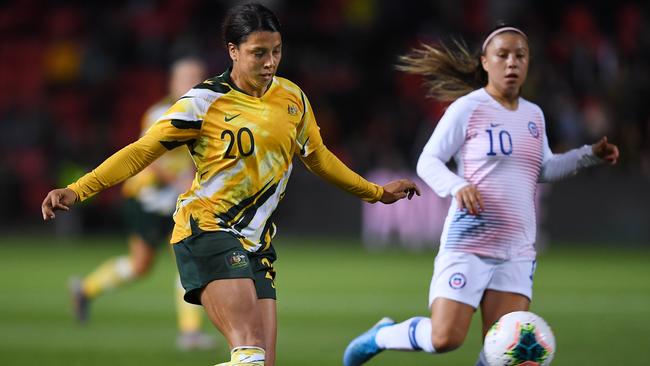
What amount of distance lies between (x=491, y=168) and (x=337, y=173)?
0.89 m

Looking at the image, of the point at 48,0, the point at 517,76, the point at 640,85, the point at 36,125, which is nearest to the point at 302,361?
the point at 517,76

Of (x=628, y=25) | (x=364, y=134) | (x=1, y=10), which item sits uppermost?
(x=1, y=10)

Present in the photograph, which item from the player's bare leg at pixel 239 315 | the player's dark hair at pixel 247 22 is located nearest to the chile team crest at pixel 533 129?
the player's dark hair at pixel 247 22

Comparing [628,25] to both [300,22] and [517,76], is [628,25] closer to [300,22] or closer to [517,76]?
[300,22]

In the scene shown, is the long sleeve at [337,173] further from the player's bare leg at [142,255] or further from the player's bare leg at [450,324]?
the player's bare leg at [142,255]

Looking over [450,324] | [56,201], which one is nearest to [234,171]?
[56,201]

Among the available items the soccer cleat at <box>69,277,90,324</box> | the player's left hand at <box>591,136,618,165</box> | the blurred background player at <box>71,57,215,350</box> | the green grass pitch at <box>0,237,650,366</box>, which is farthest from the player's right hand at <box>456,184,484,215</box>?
the soccer cleat at <box>69,277,90,324</box>

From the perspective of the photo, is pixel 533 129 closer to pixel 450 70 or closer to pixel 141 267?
pixel 450 70

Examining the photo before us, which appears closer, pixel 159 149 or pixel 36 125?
pixel 159 149

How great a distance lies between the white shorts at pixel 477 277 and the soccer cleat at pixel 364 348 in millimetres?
633

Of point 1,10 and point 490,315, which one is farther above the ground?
point 1,10

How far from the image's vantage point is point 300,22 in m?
22.5

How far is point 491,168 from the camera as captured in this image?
6.31 metres

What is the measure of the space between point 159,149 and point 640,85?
1374 cm
